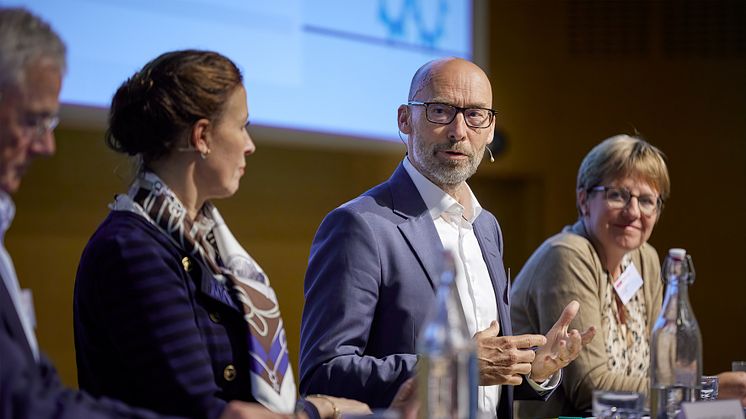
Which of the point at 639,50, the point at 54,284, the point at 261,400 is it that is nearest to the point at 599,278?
the point at 261,400

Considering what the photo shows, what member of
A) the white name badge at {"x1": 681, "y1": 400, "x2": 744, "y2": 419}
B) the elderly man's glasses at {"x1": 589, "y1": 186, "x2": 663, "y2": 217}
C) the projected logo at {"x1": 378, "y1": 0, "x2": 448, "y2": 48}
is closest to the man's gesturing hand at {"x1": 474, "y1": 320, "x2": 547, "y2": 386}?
the white name badge at {"x1": 681, "y1": 400, "x2": 744, "y2": 419}

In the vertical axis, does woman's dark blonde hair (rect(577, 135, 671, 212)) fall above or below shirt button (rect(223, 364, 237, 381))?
above

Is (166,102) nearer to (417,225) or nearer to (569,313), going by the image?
(417,225)

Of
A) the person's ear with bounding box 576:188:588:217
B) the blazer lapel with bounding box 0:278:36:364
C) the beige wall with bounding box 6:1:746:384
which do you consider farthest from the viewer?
the beige wall with bounding box 6:1:746:384

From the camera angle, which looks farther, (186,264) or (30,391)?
(186,264)

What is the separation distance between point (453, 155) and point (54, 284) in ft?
7.97

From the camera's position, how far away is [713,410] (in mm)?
1760

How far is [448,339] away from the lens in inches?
54.0

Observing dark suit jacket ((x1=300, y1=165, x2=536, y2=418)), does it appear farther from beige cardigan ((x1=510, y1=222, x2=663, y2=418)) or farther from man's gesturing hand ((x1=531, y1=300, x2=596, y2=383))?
beige cardigan ((x1=510, y1=222, x2=663, y2=418))

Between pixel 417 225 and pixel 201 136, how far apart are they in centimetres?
79

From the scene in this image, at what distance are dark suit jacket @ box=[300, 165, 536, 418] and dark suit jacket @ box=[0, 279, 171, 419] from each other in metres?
0.72

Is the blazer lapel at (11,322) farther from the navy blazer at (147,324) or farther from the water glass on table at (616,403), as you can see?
the water glass on table at (616,403)

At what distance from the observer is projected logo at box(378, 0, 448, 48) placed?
16.3 ft

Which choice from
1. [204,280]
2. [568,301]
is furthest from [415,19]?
[204,280]
